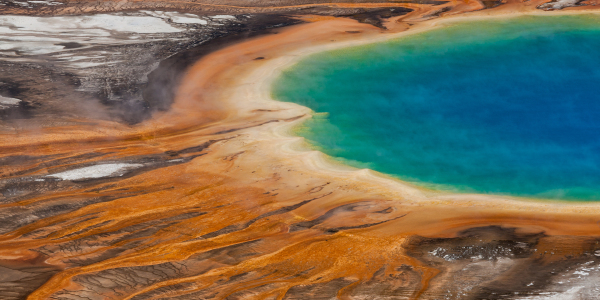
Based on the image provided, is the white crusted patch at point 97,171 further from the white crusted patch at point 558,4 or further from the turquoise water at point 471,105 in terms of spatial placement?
the white crusted patch at point 558,4

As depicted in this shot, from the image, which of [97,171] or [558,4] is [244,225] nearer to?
[97,171]

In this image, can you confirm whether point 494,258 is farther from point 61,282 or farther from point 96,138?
point 96,138

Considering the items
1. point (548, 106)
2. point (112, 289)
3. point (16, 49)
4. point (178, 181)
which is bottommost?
point (112, 289)

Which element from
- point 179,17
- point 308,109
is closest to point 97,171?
point 308,109

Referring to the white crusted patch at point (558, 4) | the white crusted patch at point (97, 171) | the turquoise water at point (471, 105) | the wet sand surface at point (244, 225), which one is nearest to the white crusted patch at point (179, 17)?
the turquoise water at point (471, 105)

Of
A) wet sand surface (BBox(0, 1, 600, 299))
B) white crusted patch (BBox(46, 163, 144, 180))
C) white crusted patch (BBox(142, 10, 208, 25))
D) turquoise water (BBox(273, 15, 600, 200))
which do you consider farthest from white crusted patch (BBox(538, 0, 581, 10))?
white crusted patch (BBox(46, 163, 144, 180))

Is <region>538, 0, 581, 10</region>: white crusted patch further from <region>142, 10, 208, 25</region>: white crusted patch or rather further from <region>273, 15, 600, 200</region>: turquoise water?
<region>142, 10, 208, 25</region>: white crusted patch

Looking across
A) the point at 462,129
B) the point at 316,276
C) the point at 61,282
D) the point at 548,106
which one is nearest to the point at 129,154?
the point at 61,282
